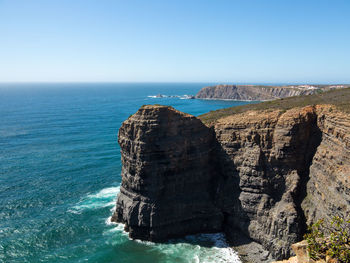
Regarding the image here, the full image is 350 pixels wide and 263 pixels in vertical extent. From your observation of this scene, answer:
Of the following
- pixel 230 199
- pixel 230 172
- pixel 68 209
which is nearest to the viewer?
pixel 230 199

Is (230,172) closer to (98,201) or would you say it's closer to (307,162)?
(307,162)

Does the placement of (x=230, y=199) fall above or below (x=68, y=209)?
above

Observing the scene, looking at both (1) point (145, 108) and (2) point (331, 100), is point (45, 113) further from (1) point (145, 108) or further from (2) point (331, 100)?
(2) point (331, 100)

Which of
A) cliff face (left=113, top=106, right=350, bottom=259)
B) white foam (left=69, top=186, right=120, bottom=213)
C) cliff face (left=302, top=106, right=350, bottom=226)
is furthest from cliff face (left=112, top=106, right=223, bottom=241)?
cliff face (left=302, top=106, right=350, bottom=226)

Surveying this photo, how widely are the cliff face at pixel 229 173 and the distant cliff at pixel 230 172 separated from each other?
0.15 meters

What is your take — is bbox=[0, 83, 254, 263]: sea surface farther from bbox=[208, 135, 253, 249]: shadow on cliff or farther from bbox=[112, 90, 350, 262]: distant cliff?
bbox=[112, 90, 350, 262]: distant cliff

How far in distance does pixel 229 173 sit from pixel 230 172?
281 millimetres

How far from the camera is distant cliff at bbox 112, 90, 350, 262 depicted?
39.7m

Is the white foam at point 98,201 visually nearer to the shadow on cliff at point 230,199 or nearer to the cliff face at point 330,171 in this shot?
the shadow on cliff at point 230,199

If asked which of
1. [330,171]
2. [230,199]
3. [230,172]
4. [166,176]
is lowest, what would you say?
[230,199]

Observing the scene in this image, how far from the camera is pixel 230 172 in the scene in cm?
4581

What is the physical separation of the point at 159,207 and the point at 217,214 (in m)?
9.84

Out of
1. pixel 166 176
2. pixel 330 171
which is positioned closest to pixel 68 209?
pixel 166 176

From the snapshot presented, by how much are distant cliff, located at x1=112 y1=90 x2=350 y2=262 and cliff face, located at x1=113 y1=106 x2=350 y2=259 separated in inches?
5.8
